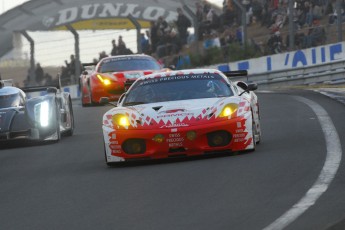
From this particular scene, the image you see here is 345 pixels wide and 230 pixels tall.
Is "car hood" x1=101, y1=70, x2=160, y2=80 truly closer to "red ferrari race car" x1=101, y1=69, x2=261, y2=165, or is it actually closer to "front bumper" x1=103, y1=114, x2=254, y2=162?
"red ferrari race car" x1=101, y1=69, x2=261, y2=165

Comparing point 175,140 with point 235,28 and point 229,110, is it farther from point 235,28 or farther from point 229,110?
point 235,28

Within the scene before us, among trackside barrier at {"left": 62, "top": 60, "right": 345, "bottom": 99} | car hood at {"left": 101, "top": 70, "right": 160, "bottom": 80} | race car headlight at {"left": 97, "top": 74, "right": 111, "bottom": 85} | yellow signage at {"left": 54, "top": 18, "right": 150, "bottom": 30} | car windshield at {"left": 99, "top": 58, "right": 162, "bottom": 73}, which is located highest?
yellow signage at {"left": 54, "top": 18, "right": 150, "bottom": 30}

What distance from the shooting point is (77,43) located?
32.6 metres

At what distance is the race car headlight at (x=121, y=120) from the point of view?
1116cm

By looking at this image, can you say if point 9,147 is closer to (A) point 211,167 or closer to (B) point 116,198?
(A) point 211,167

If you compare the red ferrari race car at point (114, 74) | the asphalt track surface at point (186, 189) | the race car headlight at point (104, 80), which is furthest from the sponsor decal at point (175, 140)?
the race car headlight at point (104, 80)

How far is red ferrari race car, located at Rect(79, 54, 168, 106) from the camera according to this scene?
23.7m

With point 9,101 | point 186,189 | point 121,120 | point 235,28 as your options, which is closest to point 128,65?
point 235,28

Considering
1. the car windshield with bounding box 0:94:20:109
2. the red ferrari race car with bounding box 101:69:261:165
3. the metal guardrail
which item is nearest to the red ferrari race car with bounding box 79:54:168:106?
the metal guardrail

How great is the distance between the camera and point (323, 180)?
26.6ft

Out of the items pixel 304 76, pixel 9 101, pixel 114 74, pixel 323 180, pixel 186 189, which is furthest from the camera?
pixel 304 76

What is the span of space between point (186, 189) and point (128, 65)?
52.0 feet

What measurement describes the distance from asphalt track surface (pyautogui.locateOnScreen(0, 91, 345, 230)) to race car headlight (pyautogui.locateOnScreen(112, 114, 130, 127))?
45 cm

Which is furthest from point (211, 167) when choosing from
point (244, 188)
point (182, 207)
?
point (182, 207)
